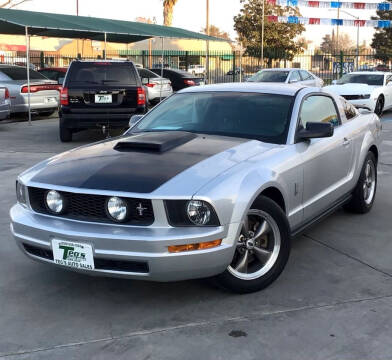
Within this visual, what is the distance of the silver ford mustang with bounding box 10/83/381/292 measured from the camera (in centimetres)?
344

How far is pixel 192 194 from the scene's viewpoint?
343cm

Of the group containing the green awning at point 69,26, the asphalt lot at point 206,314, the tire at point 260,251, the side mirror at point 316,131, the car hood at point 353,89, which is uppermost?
the green awning at point 69,26

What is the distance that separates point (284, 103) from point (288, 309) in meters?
1.95

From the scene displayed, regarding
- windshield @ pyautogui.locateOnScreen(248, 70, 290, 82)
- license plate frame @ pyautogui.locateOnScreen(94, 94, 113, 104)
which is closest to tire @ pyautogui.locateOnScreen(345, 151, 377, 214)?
license plate frame @ pyautogui.locateOnScreen(94, 94, 113, 104)

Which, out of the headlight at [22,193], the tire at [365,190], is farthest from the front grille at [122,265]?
the tire at [365,190]

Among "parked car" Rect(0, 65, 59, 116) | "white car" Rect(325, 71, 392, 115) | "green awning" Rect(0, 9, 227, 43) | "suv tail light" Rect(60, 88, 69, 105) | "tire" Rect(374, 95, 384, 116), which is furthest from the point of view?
"tire" Rect(374, 95, 384, 116)

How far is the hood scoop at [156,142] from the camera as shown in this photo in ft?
13.6

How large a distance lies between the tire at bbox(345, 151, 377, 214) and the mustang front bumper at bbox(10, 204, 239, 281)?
2.73 metres

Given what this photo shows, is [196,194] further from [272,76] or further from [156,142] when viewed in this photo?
[272,76]

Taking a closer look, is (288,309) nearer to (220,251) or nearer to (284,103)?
(220,251)

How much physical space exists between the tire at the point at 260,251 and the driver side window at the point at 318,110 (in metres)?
1.17

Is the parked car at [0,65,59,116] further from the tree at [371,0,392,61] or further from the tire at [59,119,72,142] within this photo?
the tree at [371,0,392,61]

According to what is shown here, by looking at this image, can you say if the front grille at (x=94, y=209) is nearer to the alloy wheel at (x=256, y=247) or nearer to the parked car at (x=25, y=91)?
the alloy wheel at (x=256, y=247)

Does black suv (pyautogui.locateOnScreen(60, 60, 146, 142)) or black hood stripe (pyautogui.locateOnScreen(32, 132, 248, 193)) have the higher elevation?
black suv (pyautogui.locateOnScreen(60, 60, 146, 142))
